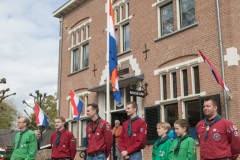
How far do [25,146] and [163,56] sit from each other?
7367 millimetres

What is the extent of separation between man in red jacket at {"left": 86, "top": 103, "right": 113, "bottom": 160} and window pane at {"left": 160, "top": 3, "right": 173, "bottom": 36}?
24.9ft

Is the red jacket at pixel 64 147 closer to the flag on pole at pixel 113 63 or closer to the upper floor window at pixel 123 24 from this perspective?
the flag on pole at pixel 113 63

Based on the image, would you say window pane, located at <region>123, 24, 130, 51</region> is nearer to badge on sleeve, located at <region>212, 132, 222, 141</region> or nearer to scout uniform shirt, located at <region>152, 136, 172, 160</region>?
scout uniform shirt, located at <region>152, 136, 172, 160</region>

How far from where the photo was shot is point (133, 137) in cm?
732

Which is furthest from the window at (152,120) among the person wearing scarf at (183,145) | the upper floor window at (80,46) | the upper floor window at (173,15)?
the person wearing scarf at (183,145)

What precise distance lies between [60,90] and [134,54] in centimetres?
703

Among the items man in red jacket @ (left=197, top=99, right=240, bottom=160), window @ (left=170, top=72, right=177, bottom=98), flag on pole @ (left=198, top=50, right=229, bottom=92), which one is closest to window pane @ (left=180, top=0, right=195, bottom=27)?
window @ (left=170, top=72, right=177, bottom=98)

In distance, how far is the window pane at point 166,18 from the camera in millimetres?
14367

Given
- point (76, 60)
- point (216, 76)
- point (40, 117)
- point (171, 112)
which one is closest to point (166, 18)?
point (171, 112)

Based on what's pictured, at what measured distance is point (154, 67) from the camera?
14500 mm

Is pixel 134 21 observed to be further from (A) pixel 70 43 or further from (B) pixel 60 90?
(B) pixel 60 90

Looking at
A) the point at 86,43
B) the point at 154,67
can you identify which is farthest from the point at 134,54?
the point at 86,43

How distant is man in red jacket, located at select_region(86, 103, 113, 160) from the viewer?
24.5 feet

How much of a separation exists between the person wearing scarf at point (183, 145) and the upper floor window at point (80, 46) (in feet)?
40.7
